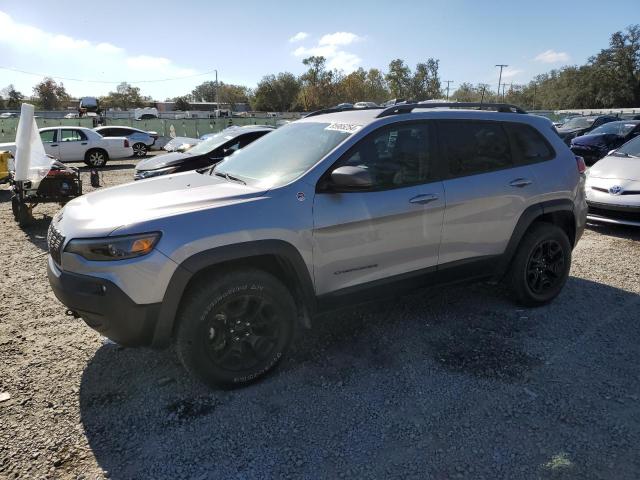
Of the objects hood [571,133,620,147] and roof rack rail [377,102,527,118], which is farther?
hood [571,133,620,147]

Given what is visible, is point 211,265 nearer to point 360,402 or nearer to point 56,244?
→ point 56,244

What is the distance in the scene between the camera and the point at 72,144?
16.2 metres

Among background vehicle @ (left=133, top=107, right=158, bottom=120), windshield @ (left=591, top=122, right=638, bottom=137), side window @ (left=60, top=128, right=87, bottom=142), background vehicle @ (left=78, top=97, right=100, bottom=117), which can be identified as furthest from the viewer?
background vehicle @ (left=133, top=107, right=158, bottom=120)

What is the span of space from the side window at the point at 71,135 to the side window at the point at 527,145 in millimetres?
15965

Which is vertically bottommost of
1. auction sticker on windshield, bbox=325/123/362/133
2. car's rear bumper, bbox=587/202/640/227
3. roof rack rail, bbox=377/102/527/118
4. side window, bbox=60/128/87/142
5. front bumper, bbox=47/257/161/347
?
car's rear bumper, bbox=587/202/640/227

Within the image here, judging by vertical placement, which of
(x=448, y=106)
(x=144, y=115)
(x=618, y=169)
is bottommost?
(x=618, y=169)

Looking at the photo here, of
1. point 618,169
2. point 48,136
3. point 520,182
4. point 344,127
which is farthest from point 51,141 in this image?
point 618,169

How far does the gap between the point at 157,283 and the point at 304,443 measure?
1246 mm

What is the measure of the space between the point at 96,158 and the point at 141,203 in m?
15.6

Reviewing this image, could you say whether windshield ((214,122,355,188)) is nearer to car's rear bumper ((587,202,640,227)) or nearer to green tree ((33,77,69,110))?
car's rear bumper ((587,202,640,227))

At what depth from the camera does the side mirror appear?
10.00 feet

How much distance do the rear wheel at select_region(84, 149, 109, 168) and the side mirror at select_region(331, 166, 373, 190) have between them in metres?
16.1

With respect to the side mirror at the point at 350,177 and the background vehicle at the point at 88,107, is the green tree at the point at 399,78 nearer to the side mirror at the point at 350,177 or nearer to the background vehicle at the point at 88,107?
the background vehicle at the point at 88,107

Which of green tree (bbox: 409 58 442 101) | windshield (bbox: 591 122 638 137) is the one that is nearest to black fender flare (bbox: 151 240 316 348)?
windshield (bbox: 591 122 638 137)
